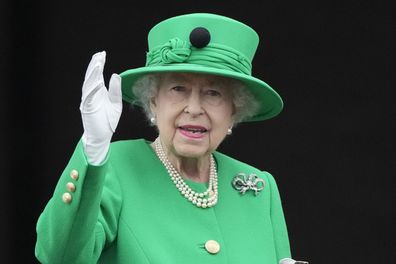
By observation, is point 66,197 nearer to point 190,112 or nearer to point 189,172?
point 190,112

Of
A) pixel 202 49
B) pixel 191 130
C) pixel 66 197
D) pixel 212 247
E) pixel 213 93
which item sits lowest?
pixel 212 247

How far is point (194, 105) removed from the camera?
3.35m

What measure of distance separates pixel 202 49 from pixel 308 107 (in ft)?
6.11

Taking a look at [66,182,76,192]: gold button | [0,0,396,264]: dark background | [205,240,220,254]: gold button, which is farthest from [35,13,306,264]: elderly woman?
[0,0,396,264]: dark background

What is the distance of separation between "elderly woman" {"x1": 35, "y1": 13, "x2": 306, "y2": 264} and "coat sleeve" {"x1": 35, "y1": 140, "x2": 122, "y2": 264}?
0.01 m

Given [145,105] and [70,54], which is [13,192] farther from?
[145,105]

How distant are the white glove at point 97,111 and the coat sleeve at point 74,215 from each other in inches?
1.3

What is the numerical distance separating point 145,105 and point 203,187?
12.9 inches

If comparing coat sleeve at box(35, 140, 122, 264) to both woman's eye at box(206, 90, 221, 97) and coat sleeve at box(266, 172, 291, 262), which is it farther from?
coat sleeve at box(266, 172, 291, 262)

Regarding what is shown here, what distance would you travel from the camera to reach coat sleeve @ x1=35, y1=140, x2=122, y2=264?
2.91 meters

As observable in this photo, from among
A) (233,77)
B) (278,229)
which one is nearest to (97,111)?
(233,77)

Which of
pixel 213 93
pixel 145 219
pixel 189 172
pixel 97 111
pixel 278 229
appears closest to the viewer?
pixel 97 111

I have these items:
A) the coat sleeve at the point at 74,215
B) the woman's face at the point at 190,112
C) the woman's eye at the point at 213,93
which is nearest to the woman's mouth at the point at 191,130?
the woman's face at the point at 190,112

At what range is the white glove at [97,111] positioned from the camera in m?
2.85
